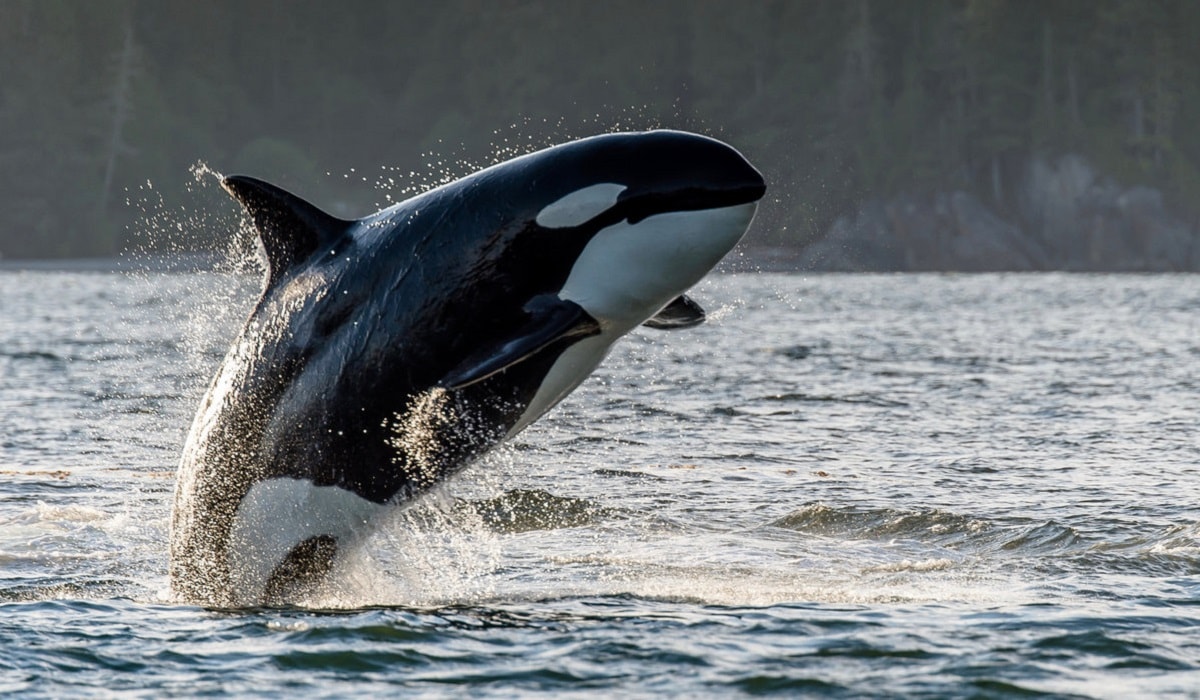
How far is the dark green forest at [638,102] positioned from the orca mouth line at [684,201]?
8178 cm

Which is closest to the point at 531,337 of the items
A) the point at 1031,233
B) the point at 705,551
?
the point at 705,551

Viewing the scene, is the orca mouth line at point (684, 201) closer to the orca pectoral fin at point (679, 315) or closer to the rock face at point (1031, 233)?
the orca pectoral fin at point (679, 315)

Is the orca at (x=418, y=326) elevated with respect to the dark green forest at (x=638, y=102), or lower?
lower

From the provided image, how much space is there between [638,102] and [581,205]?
9402 centimetres

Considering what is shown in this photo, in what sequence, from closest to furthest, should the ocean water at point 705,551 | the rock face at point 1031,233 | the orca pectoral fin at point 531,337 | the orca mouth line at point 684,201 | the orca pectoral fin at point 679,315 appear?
the ocean water at point 705,551 < the orca pectoral fin at point 531,337 < the orca mouth line at point 684,201 < the orca pectoral fin at point 679,315 < the rock face at point 1031,233

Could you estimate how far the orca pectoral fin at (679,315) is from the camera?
342 inches

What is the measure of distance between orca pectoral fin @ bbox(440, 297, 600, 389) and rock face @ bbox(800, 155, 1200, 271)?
7905cm

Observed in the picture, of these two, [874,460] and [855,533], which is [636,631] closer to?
[855,533]

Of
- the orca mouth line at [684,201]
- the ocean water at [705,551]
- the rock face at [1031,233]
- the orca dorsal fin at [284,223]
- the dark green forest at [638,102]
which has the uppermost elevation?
the dark green forest at [638,102]

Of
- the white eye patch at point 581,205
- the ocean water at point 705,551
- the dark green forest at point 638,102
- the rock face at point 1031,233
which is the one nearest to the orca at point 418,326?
the white eye patch at point 581,205

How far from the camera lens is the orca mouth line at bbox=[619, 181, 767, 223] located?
310 inches

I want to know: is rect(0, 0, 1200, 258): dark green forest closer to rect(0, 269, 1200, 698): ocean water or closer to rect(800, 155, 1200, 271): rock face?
rect(800, 155, 1200, 271): rock face

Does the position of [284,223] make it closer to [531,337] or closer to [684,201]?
[531,337]

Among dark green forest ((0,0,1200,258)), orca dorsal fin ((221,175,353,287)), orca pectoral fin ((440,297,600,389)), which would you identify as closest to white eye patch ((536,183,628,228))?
orca pectoral fin ((440,297,600,389))
